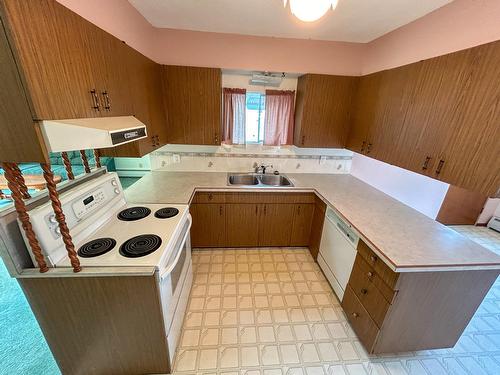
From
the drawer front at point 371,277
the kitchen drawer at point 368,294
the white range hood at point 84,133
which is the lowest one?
the kitchen drawer at point 368,294

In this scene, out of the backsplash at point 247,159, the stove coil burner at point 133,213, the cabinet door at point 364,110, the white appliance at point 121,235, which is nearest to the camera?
the white appliance at point 121,235

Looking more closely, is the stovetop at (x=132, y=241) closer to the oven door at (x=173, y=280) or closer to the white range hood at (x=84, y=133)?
the oven door at (x=173, y=280)

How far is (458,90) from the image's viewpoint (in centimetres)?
132

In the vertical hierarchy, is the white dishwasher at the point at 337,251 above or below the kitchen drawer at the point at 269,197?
below

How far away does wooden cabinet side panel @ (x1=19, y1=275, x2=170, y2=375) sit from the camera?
114 centimetres

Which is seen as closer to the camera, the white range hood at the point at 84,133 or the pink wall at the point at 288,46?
the white range hood at the point at 84,133

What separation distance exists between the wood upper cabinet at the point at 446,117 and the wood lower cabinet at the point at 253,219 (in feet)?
3.40

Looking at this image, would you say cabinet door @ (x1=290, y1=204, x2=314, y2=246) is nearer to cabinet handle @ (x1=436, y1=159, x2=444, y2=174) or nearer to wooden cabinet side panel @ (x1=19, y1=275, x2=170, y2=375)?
cabinet handle @ (x1=436, y1=159, x2=444, y2=174)

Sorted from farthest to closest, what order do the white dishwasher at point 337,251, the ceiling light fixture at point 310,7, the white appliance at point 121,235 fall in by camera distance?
1. the white dishwasher at point 337,251
2. the white appliance at point 121,235
3. the ceiling light fixture at point 310,7

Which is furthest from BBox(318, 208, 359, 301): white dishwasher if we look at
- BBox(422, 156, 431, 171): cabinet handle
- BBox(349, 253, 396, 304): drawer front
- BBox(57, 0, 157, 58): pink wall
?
BBox(57, 0, 157, 58): pink wall

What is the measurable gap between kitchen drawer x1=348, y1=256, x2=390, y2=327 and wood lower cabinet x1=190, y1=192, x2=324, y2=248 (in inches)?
28.4

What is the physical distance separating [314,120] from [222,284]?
2.18 meters

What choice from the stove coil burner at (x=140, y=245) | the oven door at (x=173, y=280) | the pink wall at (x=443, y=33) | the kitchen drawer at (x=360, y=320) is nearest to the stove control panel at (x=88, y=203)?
the stove coil burner at (x=140, y=245)

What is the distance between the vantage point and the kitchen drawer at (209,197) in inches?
93.1
